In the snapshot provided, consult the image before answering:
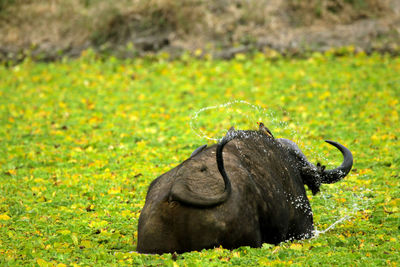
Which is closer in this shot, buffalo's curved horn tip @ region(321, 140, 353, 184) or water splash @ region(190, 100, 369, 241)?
buffalo's curved horn tip @ region(321, 140, 353, 184)

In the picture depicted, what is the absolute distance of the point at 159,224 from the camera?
198 inches

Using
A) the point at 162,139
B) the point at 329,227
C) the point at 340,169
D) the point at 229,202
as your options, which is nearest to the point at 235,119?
the point at 162,139

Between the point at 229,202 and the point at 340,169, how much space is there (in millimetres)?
2044

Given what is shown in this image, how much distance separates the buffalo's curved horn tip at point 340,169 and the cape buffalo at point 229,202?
0.16 ft

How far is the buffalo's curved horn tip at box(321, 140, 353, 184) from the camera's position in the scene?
652 cm

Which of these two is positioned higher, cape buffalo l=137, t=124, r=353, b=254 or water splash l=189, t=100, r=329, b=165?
cape buffalo l=137, t=124, r=353, b=254

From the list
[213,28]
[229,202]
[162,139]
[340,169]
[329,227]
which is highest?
[229,202]

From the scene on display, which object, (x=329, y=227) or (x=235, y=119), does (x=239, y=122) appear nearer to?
(x=235, y=119)

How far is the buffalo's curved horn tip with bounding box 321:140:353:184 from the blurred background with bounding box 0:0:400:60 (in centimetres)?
1124

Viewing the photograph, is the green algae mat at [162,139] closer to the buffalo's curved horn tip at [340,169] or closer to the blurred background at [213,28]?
the buffalo's curved horn tip at [340,169]

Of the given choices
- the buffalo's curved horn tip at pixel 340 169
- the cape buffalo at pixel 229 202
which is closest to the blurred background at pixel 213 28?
the buffalo's curved horn tip at pixel 340 169

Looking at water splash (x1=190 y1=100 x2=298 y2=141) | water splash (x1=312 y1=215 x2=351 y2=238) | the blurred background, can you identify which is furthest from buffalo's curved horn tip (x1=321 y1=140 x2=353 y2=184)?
the blurred background

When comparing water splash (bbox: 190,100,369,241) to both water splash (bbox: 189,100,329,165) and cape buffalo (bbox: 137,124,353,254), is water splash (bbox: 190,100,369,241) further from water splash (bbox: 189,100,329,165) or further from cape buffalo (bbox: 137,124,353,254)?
cape buffalo (bbox: 137,124,353,254)

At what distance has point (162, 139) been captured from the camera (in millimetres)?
11008
